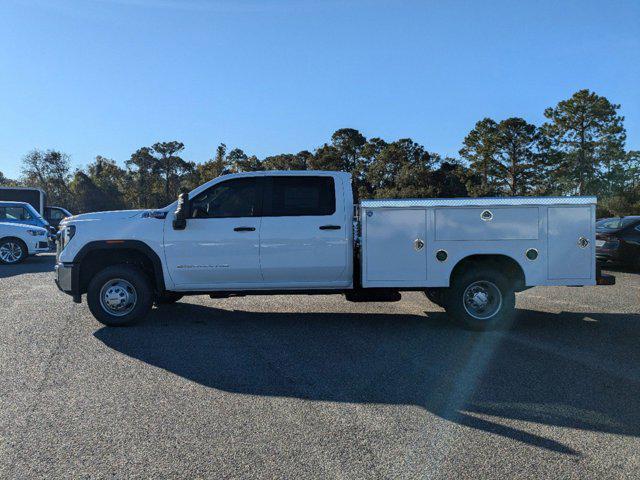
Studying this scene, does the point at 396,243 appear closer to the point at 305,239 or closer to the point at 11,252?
the point at 305,239

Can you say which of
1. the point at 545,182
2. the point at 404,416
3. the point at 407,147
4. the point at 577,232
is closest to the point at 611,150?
the point at 545,182

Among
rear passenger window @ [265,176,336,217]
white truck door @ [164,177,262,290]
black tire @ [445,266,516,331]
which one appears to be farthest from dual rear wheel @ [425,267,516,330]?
white truck door @ [164,177,262,290]

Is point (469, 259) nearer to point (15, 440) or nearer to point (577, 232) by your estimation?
point (577, 232)

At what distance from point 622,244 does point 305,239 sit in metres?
9.35

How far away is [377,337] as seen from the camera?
6.81m

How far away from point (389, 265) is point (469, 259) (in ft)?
3.51

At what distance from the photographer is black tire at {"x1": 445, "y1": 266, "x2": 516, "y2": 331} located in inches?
280

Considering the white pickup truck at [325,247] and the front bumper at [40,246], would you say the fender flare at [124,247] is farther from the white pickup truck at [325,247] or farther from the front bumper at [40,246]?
the front bumper at [40,246]

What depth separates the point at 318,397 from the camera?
15.3ft

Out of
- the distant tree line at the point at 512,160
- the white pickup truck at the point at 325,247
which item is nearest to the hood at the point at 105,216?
the white pickup truck at the point at 325,247

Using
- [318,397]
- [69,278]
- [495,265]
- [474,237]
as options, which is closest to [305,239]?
[474,237]

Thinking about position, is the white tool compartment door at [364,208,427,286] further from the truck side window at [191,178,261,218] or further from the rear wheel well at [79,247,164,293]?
the rear wheel well at [79,247,164,293]

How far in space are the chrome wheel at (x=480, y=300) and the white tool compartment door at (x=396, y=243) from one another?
0.67 meters

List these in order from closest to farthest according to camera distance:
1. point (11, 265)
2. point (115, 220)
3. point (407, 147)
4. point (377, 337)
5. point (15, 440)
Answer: point (15, 440), point (377, 337), point (115, 220), point (11, 265), point (407, 147)
